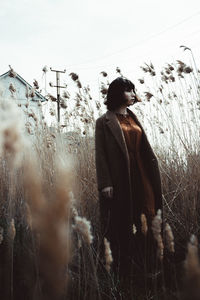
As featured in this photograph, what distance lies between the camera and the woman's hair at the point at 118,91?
2.32 meters

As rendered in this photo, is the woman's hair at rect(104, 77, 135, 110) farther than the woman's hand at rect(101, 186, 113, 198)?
Yes

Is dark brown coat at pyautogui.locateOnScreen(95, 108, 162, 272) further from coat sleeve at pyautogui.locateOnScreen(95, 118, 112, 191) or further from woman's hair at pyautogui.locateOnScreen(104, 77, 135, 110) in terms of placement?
woman's hair at pyautogui.locateOnScreen(104, 77, 135, 110)

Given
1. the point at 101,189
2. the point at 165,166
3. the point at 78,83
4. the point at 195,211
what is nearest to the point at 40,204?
the point at 101,189

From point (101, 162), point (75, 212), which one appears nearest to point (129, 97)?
point (101, 162)

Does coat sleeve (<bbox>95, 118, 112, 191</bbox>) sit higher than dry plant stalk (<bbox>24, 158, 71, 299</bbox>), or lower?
higher

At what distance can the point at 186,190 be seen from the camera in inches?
99.7

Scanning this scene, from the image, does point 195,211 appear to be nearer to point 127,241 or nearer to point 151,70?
point 127,241

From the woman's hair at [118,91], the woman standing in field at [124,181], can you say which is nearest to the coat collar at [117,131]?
the woman standing in field at [124,181]

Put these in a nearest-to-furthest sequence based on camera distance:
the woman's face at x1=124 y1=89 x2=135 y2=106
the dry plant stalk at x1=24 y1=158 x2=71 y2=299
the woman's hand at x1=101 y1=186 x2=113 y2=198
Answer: the dry plant stalk at x1=24 y1=158 x2=71 y2=299, the woman's hand at x1=101 y1=186 x2=113 y2=198, the woman's face at x1=124 y1=89 x2=135 y2=106

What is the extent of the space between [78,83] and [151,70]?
2.77 feet

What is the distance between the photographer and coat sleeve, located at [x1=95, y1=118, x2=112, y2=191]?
212 centimetres

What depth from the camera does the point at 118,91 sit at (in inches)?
91.4

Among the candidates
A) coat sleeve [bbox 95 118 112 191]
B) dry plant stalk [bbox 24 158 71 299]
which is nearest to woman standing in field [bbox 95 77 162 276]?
coat sleeve [bbox 95 118 112 191]

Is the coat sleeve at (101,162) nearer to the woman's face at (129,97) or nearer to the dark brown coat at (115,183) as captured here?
the dark brown coat at (115,183)
